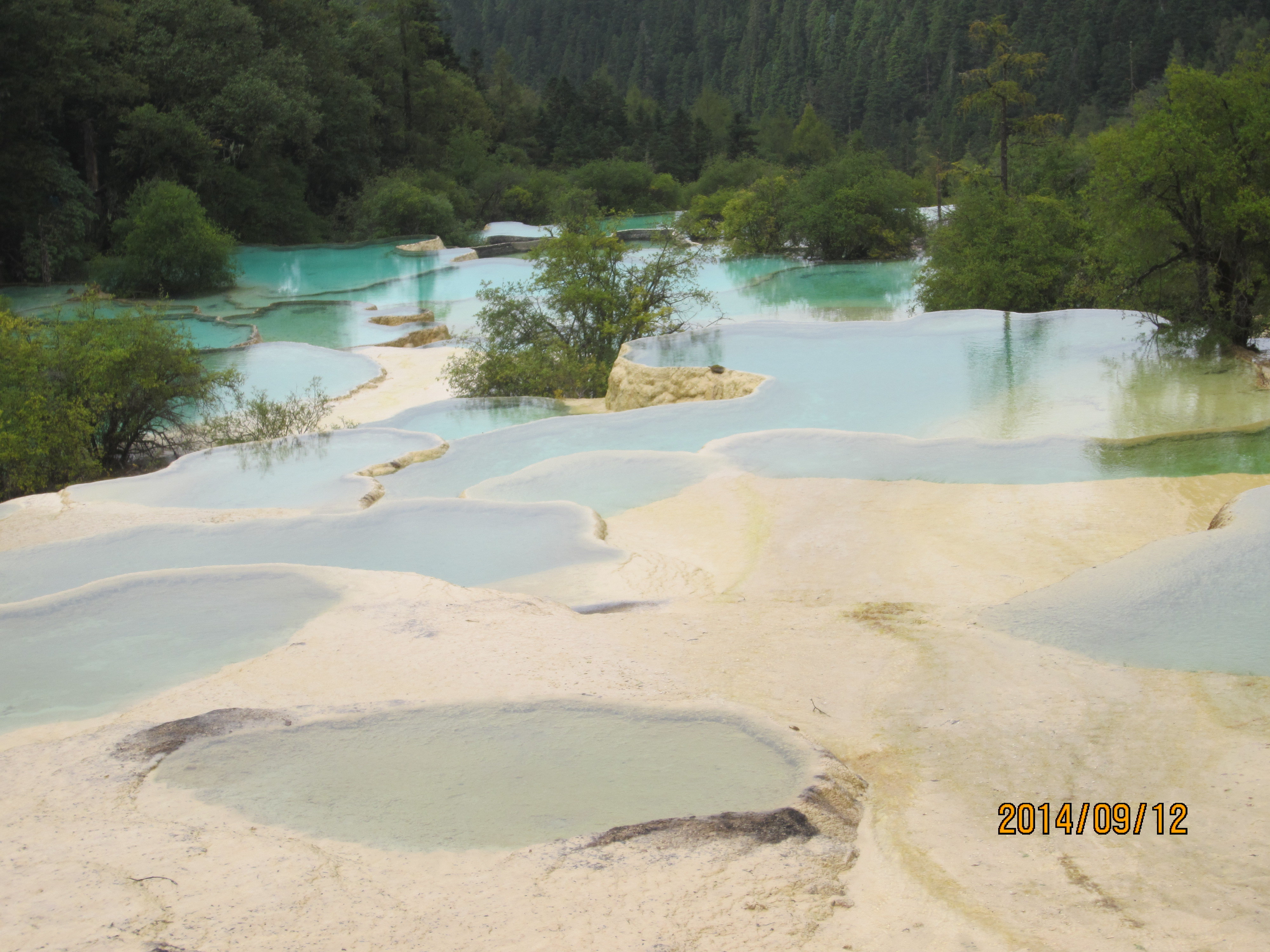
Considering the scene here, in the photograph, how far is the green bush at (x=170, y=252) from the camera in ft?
72.2

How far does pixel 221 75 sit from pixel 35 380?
19896 mm

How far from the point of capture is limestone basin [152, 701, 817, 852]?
3250 mm

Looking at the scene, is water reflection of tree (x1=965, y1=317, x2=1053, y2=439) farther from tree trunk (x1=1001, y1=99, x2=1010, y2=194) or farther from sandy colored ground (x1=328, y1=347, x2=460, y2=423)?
tree trunk (x1=1001, y1=99, x2=1010, y2=194)

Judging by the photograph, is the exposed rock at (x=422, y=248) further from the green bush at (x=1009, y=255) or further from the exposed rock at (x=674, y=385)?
the exposed rock at (x=674, y=385)

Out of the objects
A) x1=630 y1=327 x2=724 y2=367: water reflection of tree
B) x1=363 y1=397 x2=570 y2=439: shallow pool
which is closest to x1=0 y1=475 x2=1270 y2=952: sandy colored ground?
x1=363 y1=397 x2=570 y2=439: shallow pool

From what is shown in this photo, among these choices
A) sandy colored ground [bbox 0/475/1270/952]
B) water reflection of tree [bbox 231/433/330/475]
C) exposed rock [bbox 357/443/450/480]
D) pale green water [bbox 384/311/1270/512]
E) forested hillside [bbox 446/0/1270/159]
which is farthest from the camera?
forested hillside [bbox 446/0/1270/159]

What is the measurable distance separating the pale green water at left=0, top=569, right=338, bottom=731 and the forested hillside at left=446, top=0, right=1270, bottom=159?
142 ft

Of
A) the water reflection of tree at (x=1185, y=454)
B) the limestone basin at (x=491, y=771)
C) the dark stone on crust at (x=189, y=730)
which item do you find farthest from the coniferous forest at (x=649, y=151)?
the dark stone on crust at (x=189, y=730)

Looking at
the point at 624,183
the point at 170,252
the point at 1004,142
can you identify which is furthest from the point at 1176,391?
the point at 624,183

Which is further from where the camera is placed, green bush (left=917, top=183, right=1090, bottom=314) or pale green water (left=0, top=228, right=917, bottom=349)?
pale green water (left=0, top=228, right=917, bottom=349)

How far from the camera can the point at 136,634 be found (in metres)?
5.29

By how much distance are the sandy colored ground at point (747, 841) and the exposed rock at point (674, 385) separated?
4281 mm

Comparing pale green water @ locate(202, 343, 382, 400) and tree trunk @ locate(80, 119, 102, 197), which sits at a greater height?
tree trunk @ locate(80, 119, 102, 197)

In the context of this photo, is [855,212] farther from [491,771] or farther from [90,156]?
[491,771]
